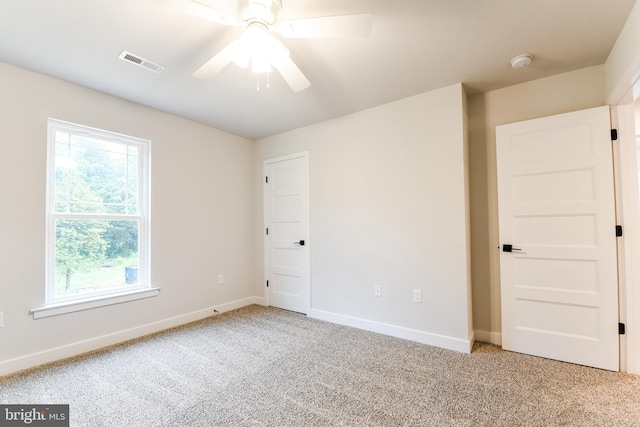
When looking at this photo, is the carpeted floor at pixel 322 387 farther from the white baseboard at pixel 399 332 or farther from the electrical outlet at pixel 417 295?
the electrical outlet at pixel 417 295

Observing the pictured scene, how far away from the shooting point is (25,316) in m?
2.35

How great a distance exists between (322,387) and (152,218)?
252 cm

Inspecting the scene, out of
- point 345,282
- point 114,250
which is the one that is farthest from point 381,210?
point 114,250

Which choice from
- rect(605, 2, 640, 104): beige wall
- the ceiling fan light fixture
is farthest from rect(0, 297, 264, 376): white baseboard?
rect(605, 2, 640, 104): beige wall

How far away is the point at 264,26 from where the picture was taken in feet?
5.35

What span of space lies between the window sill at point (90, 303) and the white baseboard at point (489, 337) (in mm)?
3447

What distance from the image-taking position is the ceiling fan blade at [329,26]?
4.80 ft

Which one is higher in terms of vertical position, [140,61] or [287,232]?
[140,61]

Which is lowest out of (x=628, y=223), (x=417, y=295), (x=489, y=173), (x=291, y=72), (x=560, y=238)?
(x=417, y=295)

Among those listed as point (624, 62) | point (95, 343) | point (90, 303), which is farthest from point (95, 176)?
point (624, 62)

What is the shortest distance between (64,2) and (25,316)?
2.39 m

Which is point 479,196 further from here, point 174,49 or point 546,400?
point 174,49

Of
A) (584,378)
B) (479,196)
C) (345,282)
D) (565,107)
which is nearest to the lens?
(584,378)

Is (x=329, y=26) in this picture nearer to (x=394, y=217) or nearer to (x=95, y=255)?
(x=394, y=217)
